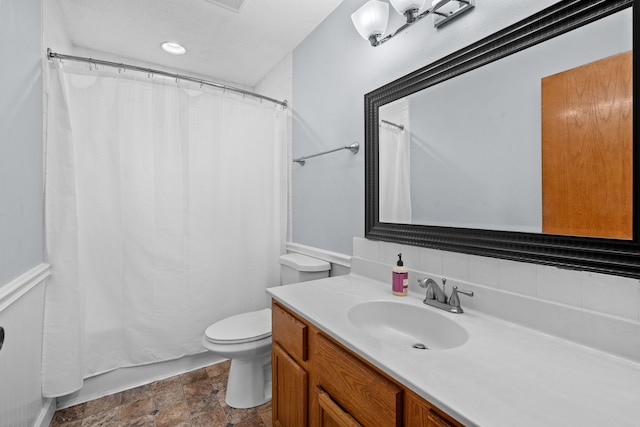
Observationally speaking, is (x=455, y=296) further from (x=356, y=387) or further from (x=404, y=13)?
(x=404, y=13)

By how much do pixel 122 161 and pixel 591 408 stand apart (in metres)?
2.23

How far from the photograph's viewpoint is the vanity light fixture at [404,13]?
1126mm

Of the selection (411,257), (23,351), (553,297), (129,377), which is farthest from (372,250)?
(129,377)

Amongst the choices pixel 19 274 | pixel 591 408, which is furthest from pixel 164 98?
pixel 591 408

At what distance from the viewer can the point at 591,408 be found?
58 centimetres

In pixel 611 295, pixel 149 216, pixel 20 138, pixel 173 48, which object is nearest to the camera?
pixel 611 295

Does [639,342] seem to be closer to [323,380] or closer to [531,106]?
[531,106]

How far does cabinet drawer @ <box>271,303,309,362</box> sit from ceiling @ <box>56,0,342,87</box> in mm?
1731

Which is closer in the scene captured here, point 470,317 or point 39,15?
point 470,317

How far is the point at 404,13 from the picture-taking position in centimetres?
118

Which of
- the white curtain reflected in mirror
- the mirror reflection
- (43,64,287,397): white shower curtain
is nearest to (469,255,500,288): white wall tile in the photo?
the mirror reflection

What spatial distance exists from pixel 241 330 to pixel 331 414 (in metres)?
0.92

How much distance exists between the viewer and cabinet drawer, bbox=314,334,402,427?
2.46ft

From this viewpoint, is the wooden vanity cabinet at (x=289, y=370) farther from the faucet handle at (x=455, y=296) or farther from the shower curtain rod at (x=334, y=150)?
the shower curtain rod at (x=334, y=150)
